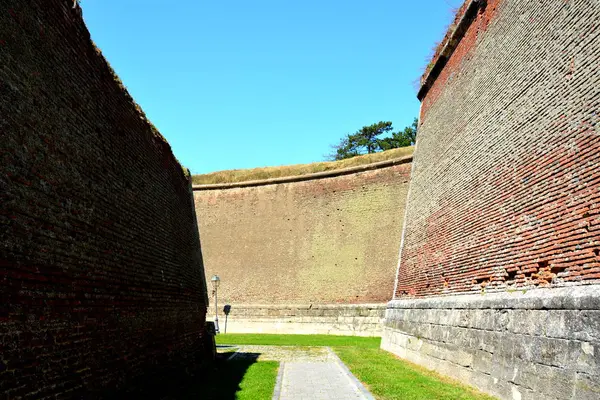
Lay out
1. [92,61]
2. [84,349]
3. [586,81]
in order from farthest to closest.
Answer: [92,61]
[586,81]
[84,349]

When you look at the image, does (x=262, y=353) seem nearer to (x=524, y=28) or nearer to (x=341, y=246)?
(x=341, y=246)

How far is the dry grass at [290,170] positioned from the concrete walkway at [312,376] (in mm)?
10579

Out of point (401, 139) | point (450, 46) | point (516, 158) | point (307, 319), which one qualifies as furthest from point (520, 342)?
point (401, 139)

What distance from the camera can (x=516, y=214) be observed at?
6.88 m

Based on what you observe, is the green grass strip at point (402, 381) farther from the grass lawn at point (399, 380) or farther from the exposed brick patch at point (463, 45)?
the exposed brick patch at point (463, 45)

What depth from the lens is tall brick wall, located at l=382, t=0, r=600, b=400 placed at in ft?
16.8

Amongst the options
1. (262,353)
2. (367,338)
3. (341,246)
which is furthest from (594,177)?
(341,246)

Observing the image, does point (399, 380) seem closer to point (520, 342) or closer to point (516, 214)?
point (520, 342)

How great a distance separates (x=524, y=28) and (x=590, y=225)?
13.3 ft

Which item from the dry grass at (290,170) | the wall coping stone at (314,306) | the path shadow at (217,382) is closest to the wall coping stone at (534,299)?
the path shadow at (217,382)

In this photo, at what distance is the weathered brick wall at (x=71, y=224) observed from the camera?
3.66 m

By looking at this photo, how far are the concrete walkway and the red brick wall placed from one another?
2.70 meters

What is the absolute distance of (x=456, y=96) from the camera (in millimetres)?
10750

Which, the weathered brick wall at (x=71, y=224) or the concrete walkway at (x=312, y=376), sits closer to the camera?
the weathered brick wall at (x=71, y=224)
